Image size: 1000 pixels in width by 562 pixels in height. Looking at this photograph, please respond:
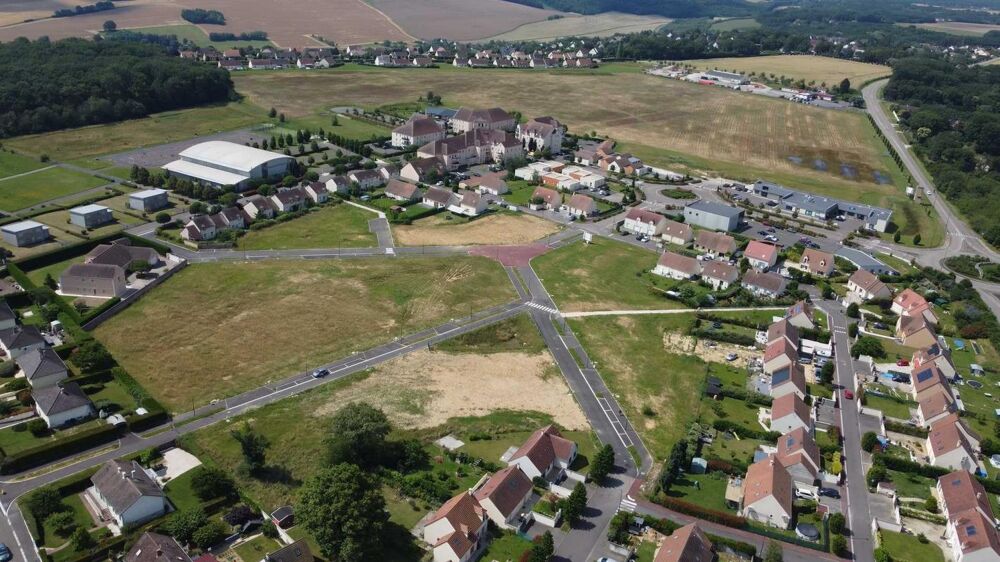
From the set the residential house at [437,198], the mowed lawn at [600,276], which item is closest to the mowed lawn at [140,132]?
the residential house at [437,198]

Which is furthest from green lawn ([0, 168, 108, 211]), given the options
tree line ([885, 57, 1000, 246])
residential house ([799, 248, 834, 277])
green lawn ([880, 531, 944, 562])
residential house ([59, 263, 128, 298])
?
tree line ([885, 57, 1000, 246])

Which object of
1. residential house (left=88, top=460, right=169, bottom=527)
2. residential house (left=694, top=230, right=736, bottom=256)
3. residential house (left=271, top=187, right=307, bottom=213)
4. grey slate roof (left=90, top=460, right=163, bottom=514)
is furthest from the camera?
residential house (left=271, top=187, right=307, bottom=213)

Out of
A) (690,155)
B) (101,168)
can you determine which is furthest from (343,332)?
(690,155)

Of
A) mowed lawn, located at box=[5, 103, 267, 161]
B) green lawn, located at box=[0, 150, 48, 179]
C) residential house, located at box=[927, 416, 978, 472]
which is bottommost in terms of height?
residential house, located at box=[927, 416, 978, 472]

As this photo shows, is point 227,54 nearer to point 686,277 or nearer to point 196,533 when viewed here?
point 686,277

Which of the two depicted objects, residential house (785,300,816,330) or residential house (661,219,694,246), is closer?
residential house (785,300,816,330)

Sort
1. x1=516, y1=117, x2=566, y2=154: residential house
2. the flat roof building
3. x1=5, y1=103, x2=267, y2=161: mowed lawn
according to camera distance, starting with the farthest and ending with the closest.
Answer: x1=516, y1=117, x2=566, y2=154: residential house
x1=5, y1=103, x2=267, y2=161: mowed lawn
the flat roof building

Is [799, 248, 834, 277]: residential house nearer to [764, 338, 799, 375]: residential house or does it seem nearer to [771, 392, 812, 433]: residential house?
[764, 338, 799, 375]: residential house
